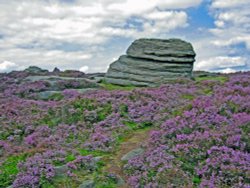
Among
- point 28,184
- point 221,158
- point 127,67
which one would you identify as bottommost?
point 28,184

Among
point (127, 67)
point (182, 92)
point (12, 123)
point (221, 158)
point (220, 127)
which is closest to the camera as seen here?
point (221, 158)

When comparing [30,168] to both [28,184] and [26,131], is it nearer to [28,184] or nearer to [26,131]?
[28,184]

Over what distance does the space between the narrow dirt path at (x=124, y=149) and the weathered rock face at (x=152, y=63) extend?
1903cm

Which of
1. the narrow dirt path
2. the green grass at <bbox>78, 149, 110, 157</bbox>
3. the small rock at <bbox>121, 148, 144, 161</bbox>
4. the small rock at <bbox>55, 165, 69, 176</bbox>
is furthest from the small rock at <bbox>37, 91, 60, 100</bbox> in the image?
the small rock at <bbox>55, 165, 69, 176</bbox>

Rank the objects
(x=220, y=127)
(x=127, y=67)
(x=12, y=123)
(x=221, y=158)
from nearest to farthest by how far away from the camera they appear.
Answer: (x=221, y=158)
(x=220, y=127)
(x=12, y=123)
(x=127, y=67)

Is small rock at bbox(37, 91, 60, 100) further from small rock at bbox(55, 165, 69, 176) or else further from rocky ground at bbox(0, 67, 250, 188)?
small rock at bbox(55, 165, 69, 176)

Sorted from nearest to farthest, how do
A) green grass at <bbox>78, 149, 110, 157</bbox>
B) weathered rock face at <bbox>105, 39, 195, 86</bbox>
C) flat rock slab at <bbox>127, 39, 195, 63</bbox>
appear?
1. green grass at <bbox>78, 149, 110, 157</bbox>
2. weathered rock face at <bbox>105, 39, 195, 86</bbox>
3. flat rock slab at <bbox>127, 39, 195, 63</bbox>

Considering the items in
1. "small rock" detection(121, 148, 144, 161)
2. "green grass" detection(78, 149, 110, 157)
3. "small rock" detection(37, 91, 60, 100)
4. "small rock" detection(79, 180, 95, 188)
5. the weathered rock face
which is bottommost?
"small rock" detection(79, 180, 95, 188)

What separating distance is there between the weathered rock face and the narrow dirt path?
1903 centimetres

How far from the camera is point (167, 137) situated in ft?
54.0

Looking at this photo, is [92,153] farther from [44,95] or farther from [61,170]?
[44,95]

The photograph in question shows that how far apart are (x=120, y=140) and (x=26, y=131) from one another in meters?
5.43

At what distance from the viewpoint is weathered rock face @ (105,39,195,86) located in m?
39.2

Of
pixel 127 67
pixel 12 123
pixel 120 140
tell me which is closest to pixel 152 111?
pixel 120 140
